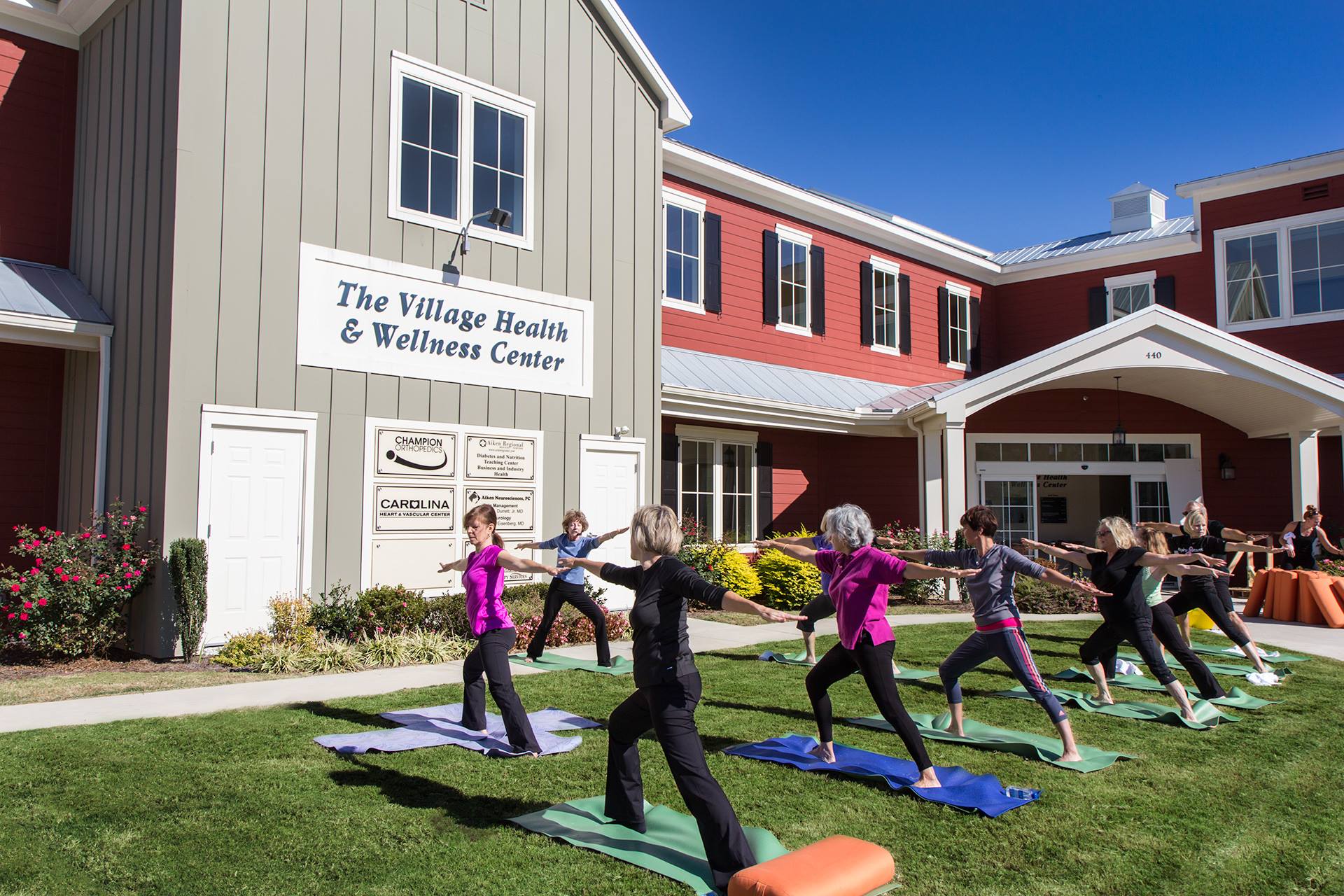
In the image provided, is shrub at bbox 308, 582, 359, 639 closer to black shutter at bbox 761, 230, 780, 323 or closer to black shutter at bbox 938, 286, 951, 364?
black shutter at bbox 761, 230, 780, 323

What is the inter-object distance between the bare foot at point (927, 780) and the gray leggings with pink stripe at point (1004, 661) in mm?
947

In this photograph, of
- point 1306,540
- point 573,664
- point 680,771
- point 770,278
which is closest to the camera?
point 680,771

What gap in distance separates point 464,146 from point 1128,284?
50.1 ft

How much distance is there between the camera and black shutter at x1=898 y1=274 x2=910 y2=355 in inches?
789

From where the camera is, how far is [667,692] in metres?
4.25

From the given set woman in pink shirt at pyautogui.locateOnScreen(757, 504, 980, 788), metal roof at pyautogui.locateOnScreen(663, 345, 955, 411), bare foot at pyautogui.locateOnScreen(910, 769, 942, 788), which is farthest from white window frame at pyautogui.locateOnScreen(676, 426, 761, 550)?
bare foot at pyautogui.locateOnScreen(910, 769, 942, 788)

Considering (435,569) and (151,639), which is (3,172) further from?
(435,569)

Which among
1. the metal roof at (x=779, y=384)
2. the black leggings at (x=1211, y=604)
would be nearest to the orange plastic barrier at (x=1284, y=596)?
the black leggings at (x=1211, y=604)

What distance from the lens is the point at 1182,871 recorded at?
4.26 meters

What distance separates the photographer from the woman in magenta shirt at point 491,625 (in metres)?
5.99

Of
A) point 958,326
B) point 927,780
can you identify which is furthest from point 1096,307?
point 927,780

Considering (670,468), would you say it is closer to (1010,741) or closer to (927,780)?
(1010,741)

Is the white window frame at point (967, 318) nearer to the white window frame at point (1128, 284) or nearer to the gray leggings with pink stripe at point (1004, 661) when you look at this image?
the white window frame at point (1128, 284)

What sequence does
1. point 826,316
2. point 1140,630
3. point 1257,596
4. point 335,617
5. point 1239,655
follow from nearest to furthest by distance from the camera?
point 1140,630 < point 335,617 < point 1239,655 < point 1257,596 < point 826,316
